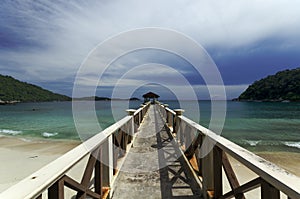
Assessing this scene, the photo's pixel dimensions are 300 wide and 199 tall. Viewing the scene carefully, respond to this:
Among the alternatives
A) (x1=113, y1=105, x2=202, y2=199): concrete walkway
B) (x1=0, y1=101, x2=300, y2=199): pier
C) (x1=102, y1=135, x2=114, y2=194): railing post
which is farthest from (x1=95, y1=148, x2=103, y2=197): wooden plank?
(x1=113, y1=105, x2=202, y2=199): concrete walkway

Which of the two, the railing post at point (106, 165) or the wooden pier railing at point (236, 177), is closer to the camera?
the wooden pier railing at point (236, 177)

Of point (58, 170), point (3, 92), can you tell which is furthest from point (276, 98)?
point (3, 92)

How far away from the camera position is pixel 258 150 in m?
13.2

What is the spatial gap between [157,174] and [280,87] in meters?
124

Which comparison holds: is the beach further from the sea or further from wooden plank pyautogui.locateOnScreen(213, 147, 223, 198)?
wooden plank pyautogui.locateOnScreen(213, 147, 223, 198)

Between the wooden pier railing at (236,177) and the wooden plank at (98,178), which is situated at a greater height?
the wooden pier railing at (236,177)

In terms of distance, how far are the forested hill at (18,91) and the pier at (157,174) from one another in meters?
160

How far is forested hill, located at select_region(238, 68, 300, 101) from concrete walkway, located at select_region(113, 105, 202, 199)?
384 feet

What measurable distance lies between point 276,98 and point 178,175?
124471 millimetres

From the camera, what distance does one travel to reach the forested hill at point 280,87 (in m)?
103

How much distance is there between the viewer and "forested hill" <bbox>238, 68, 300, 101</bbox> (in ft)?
339

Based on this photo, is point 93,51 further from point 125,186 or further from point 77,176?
point 125,186

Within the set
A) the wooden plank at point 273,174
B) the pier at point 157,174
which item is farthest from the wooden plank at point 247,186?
the wooden plank at point 273,174

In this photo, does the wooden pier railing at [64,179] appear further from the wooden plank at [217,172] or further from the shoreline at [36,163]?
the shoreline at [36,163]
